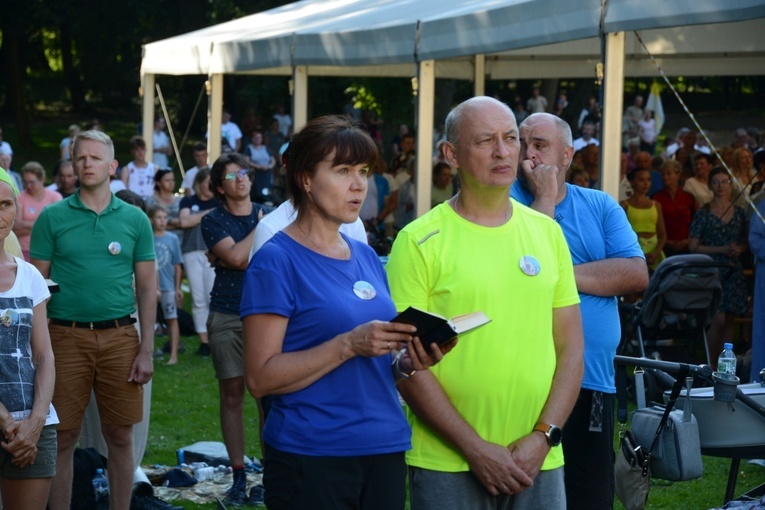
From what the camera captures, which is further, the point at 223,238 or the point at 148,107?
the point at 148,107

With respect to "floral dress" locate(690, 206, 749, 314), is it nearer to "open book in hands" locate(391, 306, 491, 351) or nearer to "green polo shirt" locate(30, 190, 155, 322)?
"green polo shirt" locate(30, 190, 155, 322)

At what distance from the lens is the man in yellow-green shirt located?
3.53 m

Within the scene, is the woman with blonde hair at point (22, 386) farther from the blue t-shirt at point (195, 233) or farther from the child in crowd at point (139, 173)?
the child in crowd at point (139, 173)

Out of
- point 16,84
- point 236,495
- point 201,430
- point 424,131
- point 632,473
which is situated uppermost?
point 16,84

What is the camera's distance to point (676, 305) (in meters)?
8.70

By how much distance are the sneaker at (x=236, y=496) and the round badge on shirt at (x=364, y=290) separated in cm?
339

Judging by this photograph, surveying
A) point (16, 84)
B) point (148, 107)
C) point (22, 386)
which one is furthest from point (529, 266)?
point (16, 84)

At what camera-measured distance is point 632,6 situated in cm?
755

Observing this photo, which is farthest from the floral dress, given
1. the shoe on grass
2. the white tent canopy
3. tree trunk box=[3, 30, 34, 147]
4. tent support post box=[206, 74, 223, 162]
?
tree trunk box=[3, 30, 34, 147]

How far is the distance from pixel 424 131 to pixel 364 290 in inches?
293

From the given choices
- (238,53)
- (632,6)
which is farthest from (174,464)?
(238,53)

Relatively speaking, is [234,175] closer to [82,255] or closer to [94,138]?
[94,138]

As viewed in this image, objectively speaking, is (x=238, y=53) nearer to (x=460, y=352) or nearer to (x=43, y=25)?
(x=460, y=352)

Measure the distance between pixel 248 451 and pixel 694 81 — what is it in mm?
30960
